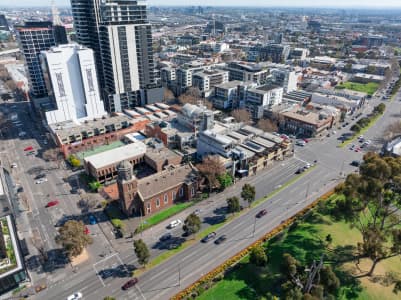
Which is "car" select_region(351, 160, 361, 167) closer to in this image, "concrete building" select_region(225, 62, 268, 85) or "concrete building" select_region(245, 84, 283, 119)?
"concrete building" select_region(245, 84, 283, 119)

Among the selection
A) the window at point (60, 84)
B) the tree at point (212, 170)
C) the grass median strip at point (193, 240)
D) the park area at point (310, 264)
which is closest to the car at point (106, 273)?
the grass median strip at point (193, 240)

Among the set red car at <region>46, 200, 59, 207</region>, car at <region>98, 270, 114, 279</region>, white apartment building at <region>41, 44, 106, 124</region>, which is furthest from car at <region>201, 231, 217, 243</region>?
white apartment building at <region>41, 44, 106, 124</region>

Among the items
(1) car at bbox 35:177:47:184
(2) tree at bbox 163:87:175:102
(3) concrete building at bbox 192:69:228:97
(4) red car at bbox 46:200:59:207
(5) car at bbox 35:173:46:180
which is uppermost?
(3) concrete building at bbox 192:69:228:97

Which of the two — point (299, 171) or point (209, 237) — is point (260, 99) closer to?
point (299, 171)

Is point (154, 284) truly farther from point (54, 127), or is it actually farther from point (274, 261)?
point (54, 127)

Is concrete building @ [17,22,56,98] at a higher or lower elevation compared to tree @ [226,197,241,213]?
higher

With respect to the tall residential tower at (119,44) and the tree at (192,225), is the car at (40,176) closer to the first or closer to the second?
the tall residential tower at (119,44)

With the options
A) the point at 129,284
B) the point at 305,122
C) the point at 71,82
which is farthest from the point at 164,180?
the point at 71,82

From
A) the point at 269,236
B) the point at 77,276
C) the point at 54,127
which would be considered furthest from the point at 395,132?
the point at 54,127
